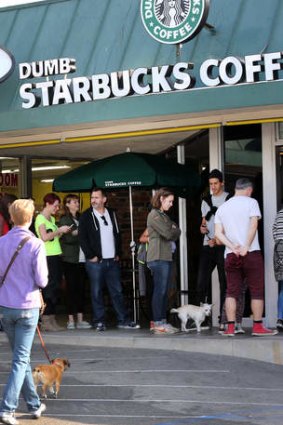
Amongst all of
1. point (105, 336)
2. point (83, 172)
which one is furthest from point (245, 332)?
point (83, 172)

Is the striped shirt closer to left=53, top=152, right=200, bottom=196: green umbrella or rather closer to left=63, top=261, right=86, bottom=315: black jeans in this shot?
left=53, top=152, right=200, bottom=196: green umbrella

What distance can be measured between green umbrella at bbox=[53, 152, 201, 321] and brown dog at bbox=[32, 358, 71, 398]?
4068 millimetres

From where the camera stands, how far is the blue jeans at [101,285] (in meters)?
11.4

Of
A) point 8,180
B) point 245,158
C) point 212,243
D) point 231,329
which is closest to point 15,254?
point 231,329

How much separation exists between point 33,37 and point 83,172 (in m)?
2.07

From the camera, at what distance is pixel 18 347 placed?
22.4 ft

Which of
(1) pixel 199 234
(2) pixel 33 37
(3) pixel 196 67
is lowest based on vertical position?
(1) pixel 199 234

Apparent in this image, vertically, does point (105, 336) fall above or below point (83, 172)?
below

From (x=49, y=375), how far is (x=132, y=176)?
4.37 meters

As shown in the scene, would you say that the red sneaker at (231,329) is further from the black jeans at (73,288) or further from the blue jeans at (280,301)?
the black jeans at (73,288)

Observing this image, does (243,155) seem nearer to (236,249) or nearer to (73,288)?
(236,249)

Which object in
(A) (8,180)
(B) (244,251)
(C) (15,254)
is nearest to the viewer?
(C) (15,254)

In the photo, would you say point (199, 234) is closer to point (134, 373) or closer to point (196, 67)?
point (196, 67)

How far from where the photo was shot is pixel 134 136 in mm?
12156
